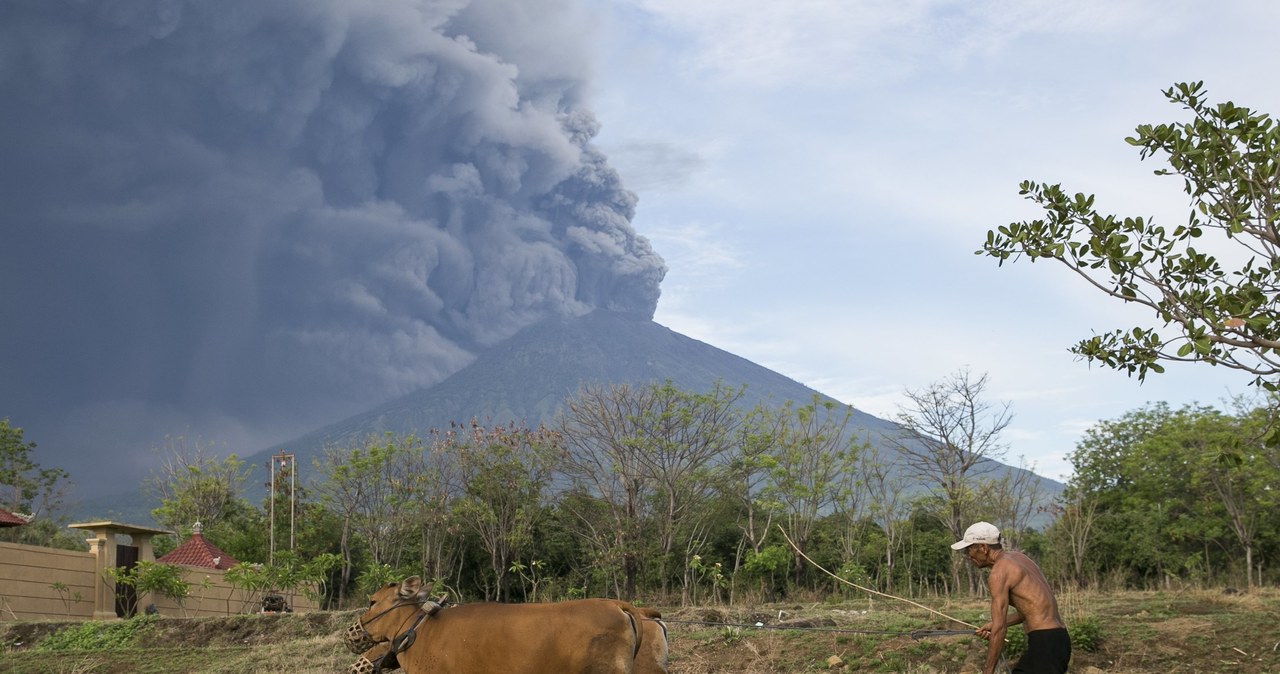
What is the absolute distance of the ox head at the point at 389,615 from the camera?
7.72 meters

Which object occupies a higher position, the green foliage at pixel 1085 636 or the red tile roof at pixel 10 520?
the red tile roof at pixel 10 520

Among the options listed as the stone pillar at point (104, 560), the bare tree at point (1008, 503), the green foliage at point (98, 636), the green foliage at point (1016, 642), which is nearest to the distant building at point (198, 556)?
the stone pillar at point (104, 560)

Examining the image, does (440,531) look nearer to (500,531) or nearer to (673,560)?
(500,531)

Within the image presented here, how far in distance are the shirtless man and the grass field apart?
2.92m

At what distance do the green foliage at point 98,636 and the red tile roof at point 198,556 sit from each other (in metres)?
8.99

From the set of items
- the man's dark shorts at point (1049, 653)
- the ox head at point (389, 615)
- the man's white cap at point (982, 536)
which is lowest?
the man's dark shorts at point (1049, 653)

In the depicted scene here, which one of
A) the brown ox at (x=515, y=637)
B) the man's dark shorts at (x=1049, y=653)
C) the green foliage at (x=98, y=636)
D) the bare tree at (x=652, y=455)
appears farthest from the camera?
the bare tree at (x=652, y=455)

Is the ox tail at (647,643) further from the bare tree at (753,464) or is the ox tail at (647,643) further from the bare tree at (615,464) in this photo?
the bare tree at (753,464)

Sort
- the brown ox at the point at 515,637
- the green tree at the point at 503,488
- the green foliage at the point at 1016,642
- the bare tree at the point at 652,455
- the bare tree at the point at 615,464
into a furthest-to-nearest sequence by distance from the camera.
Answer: the green tree at the point at 503,488
the bare tree at the point at 652,455
the bare tree at the point at 615,464
the green foliage at the point at 1016,642
the brown ox at the point at 515,637

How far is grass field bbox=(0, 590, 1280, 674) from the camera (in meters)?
11.2

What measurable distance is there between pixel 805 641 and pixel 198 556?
826 inches

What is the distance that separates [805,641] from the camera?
13.1m

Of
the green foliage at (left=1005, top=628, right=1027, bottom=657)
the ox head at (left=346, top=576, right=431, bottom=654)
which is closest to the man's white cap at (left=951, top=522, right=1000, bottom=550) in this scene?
the ox head at (left=346, top=576, right=431, bottom=654)

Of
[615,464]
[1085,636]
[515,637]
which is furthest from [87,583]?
[1085,636]
